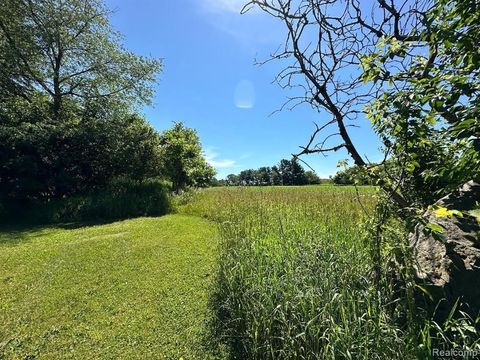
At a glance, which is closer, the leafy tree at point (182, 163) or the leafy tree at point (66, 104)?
the leafy tree at point (66, 104)

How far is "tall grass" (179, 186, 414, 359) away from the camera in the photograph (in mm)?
2359

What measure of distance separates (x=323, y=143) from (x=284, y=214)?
286 cm

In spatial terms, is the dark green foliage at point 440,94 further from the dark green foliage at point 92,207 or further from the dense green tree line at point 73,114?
the dense green tree line at point 73,114

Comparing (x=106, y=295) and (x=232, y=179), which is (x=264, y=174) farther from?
(x=106, y=295)

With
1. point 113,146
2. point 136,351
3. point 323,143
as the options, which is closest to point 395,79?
point 323,143

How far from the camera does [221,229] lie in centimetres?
489

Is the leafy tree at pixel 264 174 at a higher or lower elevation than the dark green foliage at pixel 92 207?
higher

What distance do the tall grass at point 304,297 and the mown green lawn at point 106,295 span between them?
0.53 metres

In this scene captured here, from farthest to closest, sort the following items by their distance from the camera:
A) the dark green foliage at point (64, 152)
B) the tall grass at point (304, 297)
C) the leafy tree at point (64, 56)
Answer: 1. the leafy tree at point (64, 56)
2. the dark green foliage at point (64, 152)
3. the tall grass at point (304, 297)

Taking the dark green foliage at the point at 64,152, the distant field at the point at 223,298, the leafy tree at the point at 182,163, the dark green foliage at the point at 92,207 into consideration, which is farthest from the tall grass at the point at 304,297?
the leafy tree at the point at 182,163

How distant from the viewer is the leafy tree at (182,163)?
520 inches

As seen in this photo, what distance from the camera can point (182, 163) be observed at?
44.2 ft

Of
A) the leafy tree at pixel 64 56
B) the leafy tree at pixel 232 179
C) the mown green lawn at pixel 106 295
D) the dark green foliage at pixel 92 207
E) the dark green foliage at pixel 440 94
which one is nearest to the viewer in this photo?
the dark green foliage at pixel 440 94

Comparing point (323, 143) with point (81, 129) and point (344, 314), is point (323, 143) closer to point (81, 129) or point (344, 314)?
point (344, 314)
